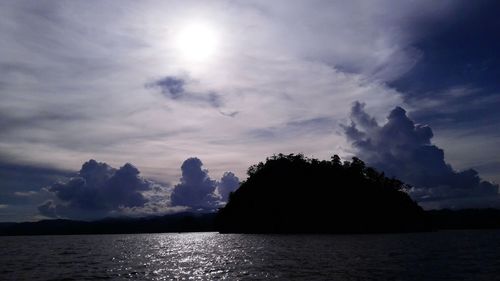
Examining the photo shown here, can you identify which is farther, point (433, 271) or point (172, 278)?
point (433, 271)

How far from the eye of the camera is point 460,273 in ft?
177

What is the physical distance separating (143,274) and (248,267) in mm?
15552

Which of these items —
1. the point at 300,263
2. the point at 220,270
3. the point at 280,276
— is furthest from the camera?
the point at 300,263

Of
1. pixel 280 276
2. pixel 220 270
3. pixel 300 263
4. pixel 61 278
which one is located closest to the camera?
pixel 280 276

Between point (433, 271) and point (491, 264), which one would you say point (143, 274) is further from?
point (491, 264)

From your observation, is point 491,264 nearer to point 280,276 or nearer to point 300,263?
point 300,263

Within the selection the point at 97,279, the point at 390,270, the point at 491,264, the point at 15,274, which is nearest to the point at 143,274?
the point at 97,279

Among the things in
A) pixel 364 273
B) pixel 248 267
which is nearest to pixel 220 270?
pixel 248 267

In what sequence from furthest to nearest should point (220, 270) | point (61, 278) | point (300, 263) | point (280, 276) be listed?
point (300, 263) → point (220, 270) → point (61, 278) → point (280, 276)

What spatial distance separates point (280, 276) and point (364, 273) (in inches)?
428

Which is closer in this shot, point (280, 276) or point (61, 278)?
point (280, 276)

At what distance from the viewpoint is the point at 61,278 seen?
5538 cm

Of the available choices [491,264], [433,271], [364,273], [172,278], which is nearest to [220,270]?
[172,278]

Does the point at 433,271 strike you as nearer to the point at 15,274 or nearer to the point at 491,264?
the point at 491,264
